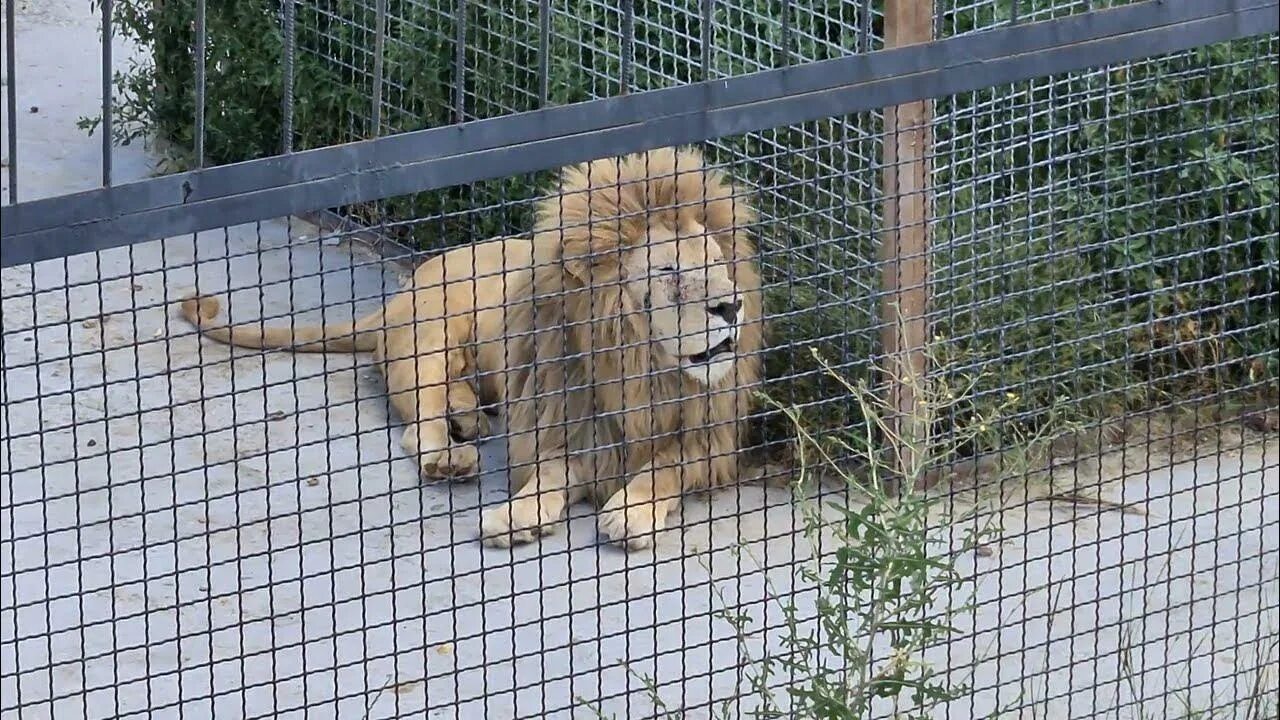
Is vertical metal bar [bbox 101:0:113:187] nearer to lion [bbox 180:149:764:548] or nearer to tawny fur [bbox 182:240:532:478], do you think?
lion [bbox 180:149:764:548]

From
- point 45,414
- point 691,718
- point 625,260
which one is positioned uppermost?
point 625,260

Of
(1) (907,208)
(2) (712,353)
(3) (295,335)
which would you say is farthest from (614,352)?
(3) (295,335)

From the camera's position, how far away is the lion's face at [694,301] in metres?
4.85

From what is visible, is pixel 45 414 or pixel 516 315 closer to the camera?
pixel 516 315

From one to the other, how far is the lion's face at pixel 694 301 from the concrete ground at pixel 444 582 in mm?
379

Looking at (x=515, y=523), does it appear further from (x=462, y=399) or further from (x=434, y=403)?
(x=462, y=399)

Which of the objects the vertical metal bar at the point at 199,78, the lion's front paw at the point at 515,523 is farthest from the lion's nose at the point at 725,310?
the vertical metal bar at the point at 199,78

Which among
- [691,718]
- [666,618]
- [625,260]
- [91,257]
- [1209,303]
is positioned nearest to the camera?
[691,718]

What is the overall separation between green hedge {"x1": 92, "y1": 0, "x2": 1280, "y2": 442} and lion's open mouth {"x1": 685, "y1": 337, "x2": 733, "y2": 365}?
23 centimetres

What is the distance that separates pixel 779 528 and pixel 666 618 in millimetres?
579

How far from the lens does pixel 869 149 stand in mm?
5570

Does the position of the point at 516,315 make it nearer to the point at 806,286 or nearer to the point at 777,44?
the point at 806,286

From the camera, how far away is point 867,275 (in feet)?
18.0

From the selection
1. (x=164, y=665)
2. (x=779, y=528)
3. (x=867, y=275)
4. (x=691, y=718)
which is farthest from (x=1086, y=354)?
(x=164, y=665)
